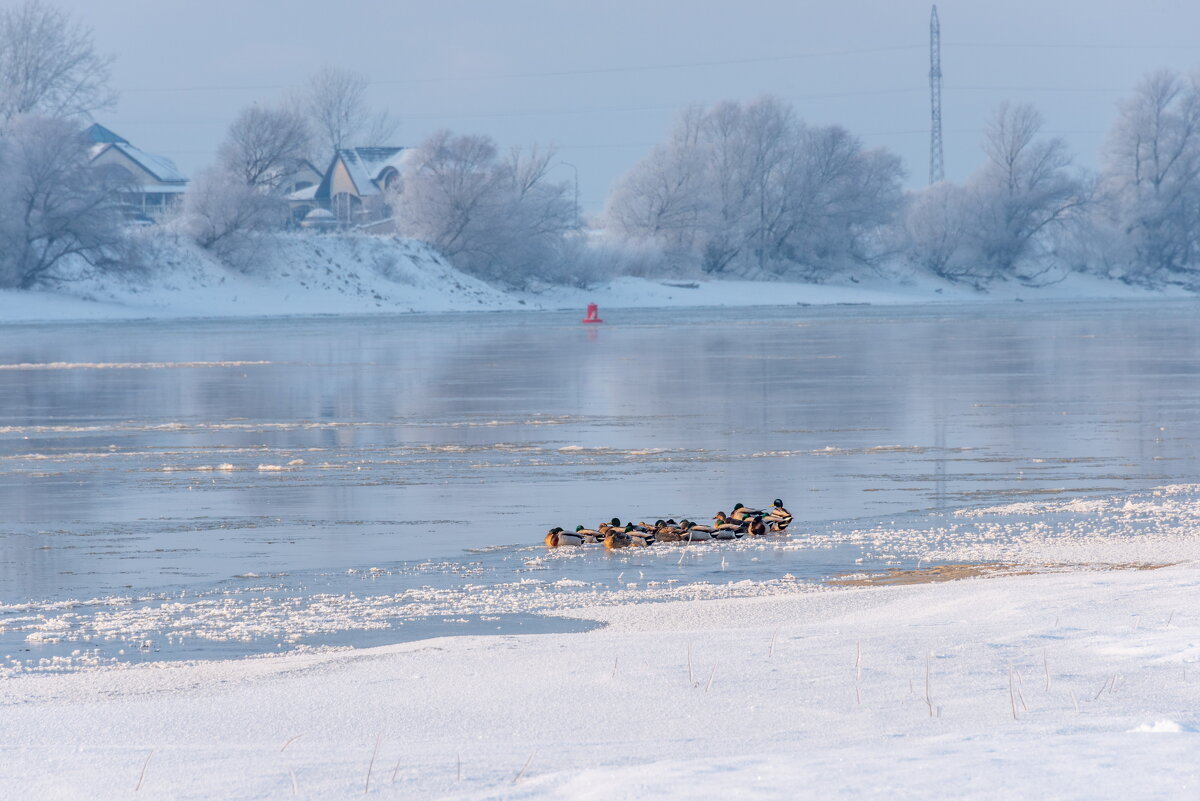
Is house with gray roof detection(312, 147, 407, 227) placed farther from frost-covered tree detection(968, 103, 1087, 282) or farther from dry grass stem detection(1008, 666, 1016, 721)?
dry grass stem detection(1008, 666, 1016, 721)

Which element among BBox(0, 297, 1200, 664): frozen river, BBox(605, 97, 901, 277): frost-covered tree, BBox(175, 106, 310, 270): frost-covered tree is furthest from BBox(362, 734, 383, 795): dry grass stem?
BBox(605, 97, 901, 277): frost-covered tree

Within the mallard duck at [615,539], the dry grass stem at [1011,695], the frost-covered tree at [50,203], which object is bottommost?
the dry grass stem at [1011,695]

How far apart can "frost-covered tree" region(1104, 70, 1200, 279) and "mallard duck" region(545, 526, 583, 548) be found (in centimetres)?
9234

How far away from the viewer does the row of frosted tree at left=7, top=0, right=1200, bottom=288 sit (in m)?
67.7

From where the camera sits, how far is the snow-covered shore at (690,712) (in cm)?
469

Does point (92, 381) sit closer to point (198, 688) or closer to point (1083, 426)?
point (1083, 426)

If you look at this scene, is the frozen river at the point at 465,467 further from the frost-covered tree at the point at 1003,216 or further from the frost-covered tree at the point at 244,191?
the frost-covered tree at the point at 1003,216

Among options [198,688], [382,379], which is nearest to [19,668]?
[198,688]

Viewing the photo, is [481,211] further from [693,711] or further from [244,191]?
[693,711]

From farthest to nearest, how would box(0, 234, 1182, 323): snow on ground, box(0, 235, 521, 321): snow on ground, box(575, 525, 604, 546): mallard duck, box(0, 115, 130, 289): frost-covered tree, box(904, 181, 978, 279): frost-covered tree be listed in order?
box(904, 181, 978, 279): frost-covered tree, box(0, 234, 1182, 323): snow on ground, box(0, 235, 521, 321): snow on ground, box(0, 115, 130, 289): frost-covered tree, box(575, 525, 604, 546): mallard duck

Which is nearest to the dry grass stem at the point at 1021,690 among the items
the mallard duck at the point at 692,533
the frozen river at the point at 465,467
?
the frozen river at the point at 465,467

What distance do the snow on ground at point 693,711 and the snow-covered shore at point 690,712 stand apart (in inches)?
0.6

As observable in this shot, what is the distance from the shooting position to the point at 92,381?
81.3 feet

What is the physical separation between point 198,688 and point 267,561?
334 cm
